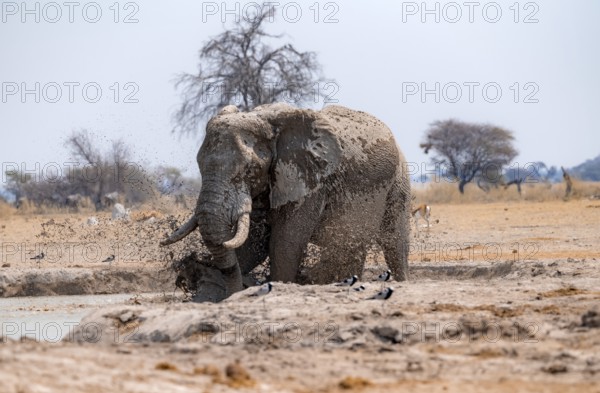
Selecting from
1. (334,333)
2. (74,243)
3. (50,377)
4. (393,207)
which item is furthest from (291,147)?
(74,243)

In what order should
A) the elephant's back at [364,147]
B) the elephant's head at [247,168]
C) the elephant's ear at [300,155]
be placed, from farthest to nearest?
1. the elephant's back at [364,147]
2. the elephant's ear at [300,155]
3. the elephant's head at [247,168]

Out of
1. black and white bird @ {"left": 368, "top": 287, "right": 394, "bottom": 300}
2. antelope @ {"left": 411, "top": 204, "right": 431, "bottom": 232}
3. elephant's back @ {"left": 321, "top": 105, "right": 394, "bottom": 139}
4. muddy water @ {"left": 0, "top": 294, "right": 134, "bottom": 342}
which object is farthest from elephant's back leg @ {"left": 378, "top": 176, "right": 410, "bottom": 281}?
antelope @ {"left": 411, "top": 204, "right": 431, "bottom": 232}

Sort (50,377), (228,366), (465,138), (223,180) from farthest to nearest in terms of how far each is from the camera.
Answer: (465,138) < (223,180) < (228,366) < (50,377)

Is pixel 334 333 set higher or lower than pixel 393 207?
lower

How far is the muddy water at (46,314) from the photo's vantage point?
1121 centimetres

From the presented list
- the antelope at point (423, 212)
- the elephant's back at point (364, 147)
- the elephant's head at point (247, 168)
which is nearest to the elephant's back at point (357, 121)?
the elephant's back at point (364, 147)

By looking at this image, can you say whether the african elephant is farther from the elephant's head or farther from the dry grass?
the dry grass

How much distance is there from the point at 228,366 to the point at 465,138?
154 feet

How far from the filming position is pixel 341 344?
7.66 metres

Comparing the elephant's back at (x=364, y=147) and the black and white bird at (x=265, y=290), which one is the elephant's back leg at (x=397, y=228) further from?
the black and white bird at (x=265, y=290)

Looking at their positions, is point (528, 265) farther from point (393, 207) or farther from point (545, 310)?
point (545, 310)

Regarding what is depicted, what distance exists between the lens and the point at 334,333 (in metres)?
7.91

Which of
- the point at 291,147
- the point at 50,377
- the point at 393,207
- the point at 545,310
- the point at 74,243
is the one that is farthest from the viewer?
the point at 74,243

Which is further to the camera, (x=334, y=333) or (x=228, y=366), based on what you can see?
(x=334, y=333)
